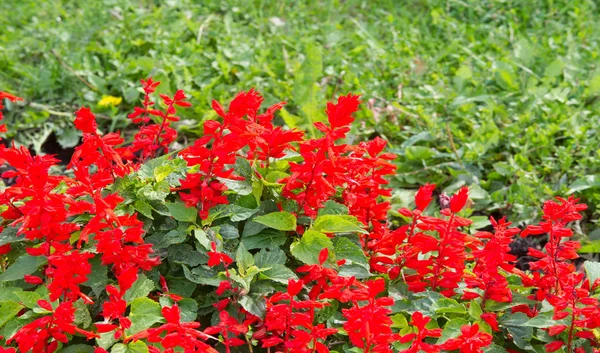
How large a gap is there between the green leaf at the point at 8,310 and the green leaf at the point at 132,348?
0.31m

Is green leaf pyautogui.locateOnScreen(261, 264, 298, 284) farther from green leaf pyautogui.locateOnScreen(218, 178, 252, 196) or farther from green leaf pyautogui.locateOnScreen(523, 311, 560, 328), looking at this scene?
green leaf pyautogui.locateOnScreen(523, 311, 560, 328)

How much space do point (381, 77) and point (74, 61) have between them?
1796 millimetres

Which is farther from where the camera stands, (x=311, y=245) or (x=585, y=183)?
(x=585, y=183)

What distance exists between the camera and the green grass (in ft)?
12.4

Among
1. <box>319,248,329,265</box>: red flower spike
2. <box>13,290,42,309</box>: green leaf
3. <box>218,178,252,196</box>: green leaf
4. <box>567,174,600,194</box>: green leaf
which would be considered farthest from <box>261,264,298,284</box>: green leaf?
<box>567,174,600,194</box>: green leaf

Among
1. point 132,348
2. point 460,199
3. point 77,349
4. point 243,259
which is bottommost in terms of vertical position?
point 77,349

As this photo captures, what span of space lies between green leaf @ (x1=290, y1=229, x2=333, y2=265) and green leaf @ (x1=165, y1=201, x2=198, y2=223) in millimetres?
290

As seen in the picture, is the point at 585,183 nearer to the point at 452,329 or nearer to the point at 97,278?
→ the point at 452,329

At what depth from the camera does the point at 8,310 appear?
2.06 metres

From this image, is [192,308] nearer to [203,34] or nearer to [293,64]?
[293,64]

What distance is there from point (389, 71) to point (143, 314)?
9.45 ft

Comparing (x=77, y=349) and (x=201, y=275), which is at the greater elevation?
(x=201, y=275)

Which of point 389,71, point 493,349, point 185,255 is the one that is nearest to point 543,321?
point 493,349

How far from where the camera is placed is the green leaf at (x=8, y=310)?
6.72ft
